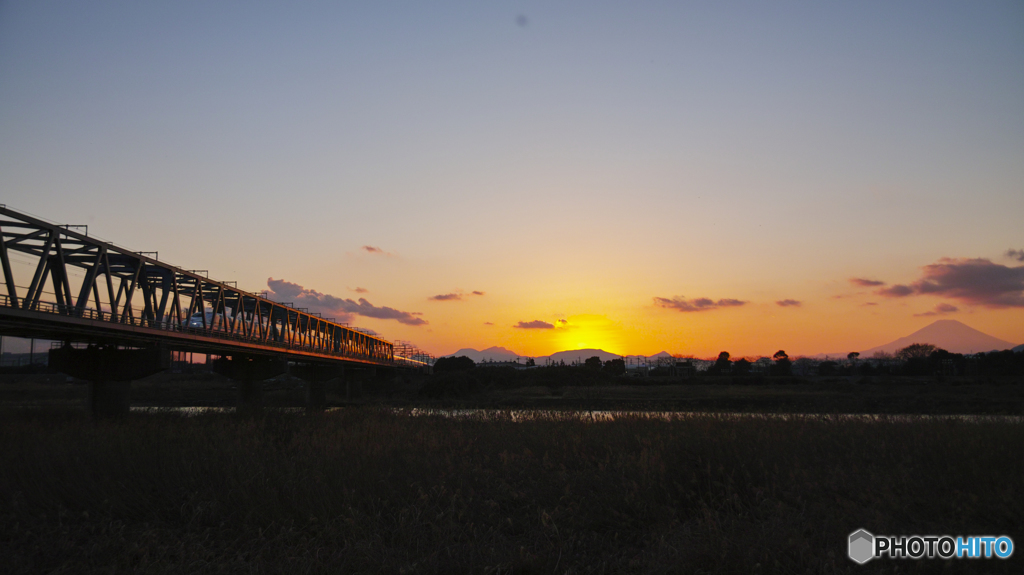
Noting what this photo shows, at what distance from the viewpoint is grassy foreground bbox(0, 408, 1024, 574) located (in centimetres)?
854

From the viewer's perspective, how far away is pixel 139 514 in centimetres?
1107

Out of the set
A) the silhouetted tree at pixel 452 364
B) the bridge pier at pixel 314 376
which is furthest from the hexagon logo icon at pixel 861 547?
the silhouetted tree at pixel 452 364

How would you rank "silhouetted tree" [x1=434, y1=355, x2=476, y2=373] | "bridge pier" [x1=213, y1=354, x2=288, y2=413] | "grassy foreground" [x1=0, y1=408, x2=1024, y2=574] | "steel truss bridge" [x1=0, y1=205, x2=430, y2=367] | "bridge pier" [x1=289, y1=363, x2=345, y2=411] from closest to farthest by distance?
"grassy foreground" [x1=0, y1=408, x2=1024, y2=574], "steel truss bridge" [x1=0, y1=205, x2=430, y2=367], "bridge pier" [x1=213, y1=354, x2=288, y2=413], "bridge pier" [x1=289, y1=363, x2=345, y2=411], "silhouetted tree" [x1=434, y1=355, x2=476, y2=373]

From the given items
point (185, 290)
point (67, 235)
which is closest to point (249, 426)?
point (67, 235)

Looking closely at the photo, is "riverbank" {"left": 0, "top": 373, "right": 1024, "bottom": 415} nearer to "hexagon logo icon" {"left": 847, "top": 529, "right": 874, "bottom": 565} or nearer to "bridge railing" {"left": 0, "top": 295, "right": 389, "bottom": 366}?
"bridge railing" {"left": 0, "top": 295, "right": 389, "bottom": 366}

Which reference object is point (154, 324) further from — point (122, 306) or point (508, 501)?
point (508, 501)

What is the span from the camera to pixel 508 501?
11883 millimetres

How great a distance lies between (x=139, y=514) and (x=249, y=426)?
7.59 meters

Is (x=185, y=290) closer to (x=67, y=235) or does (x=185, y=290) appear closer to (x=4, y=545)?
(x=67, y=235)

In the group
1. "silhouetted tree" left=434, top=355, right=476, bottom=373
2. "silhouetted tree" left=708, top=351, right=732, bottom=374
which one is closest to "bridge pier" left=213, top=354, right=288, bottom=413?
"silhouetted tree" left=434, top=355, right=476, bottom=373

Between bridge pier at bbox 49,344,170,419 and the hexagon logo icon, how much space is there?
4279 cm

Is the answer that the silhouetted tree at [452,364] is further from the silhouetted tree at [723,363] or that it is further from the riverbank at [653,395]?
the silhouetted tree at [723,363]

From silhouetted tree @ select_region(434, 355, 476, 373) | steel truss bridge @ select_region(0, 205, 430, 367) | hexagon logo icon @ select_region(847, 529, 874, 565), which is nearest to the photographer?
hexagon logo icon @ select_region(847, 529, 874, 565)

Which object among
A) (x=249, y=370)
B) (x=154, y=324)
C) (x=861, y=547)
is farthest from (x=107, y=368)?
(x=861, y=547)
